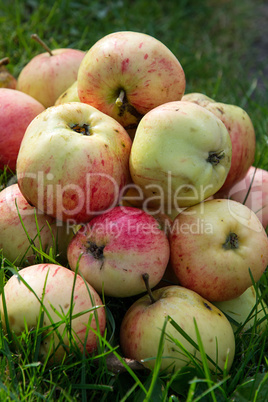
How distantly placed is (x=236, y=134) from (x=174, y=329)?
93cm

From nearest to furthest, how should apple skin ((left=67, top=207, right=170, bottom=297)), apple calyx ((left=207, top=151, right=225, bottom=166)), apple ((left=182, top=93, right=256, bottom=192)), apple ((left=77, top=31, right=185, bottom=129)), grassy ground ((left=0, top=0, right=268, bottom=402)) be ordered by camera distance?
grassy ground ((left=0, top=0, right=268, bottom=402)) → apple skin ((left=67, top=207, right=170, bottom=297)) → apple calyx ((left=207, top=151, right=225, bottom=166)) → apple ((left=77, top=31, right=185, bottom=129)) → apple ((left=182, top=93, right=256, bottom=192))

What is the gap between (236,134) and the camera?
1.96 metres

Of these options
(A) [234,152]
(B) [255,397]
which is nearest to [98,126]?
(A) [234,152]

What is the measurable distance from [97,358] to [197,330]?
33cm

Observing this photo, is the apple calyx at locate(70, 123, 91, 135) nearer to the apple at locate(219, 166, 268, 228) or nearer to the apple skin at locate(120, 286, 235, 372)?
the apple skin at locate(120, 286, 235, 372)

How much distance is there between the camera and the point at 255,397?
126 centimetres

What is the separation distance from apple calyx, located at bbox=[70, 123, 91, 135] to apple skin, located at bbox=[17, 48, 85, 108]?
809mm

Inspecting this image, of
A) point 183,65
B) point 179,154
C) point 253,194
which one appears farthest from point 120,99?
point 183,65

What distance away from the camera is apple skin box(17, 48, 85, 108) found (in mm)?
2373

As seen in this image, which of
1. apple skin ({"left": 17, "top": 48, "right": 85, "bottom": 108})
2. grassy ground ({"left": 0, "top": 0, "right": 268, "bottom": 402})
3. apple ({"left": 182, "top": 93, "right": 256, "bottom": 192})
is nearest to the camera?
grassy ground ({"left": 0, "top": 0, "right": 268, "bottom": 402})

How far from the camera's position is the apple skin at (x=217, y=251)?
154 centimetres

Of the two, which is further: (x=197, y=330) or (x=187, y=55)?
(x=187, y=55)

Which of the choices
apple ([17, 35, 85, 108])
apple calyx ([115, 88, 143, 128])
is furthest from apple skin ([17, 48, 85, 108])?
apple calyx ([115, 88, 143, 128])

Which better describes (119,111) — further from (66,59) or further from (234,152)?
(66,59)
